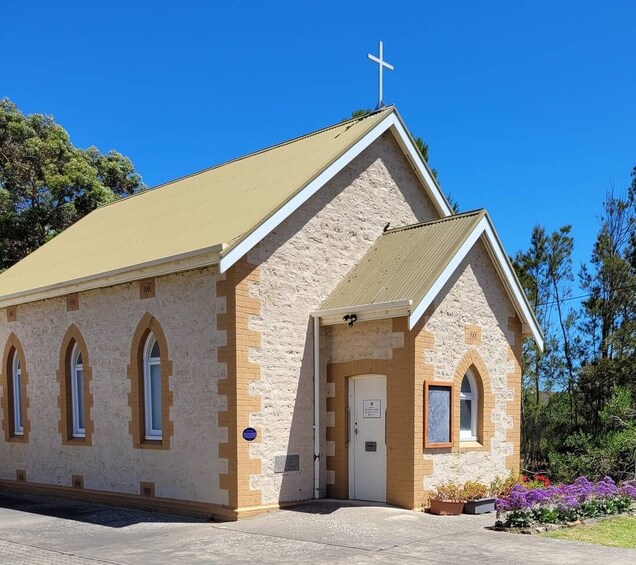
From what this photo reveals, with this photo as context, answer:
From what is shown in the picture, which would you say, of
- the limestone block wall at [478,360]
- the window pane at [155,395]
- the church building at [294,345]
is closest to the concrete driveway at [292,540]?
the church building at [294,345]

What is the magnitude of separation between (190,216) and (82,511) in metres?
6.52

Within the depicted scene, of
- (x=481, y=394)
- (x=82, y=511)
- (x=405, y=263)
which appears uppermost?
(x=405, y=263)

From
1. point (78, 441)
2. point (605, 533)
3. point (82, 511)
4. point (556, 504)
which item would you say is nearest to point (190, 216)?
point (78, 441)

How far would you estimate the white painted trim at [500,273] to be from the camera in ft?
41.8

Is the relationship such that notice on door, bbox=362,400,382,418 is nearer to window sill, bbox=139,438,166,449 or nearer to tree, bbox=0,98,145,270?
window sill, bbox=139,438,166,449

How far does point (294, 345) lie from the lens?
13.5 metres

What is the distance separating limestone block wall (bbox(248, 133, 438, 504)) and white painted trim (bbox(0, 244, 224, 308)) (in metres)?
0.91

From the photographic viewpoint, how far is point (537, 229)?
78.9 feet

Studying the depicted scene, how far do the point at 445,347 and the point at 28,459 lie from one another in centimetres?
1103

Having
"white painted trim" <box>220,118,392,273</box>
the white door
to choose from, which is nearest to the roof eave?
the white door

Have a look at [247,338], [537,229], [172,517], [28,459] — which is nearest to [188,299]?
[247,338]

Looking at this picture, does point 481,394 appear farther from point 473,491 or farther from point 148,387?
point 148,387

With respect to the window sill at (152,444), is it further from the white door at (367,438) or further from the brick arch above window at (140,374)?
the white door at (367,438)

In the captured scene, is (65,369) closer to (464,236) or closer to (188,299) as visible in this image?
→ (188,299)
